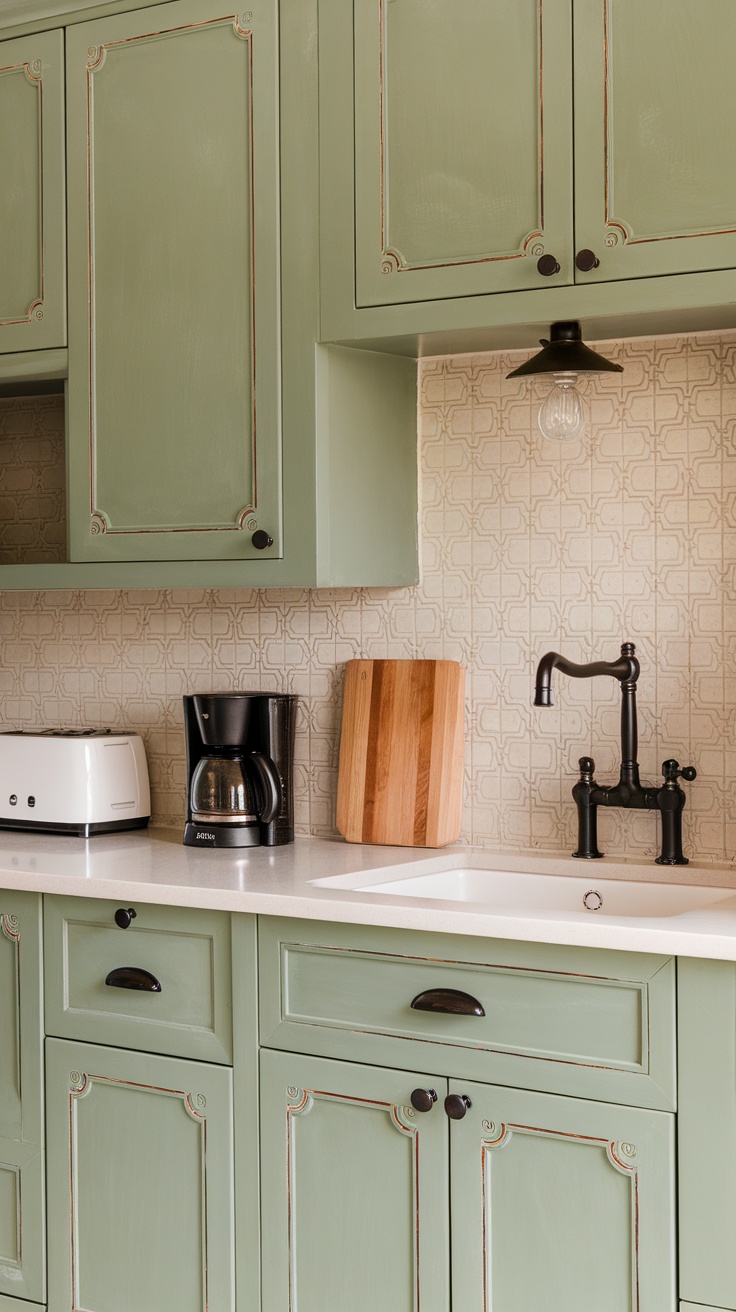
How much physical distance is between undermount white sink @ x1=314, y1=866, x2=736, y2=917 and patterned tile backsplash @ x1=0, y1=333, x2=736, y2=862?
0.37ft

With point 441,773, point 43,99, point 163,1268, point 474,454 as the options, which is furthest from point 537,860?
point 43,99

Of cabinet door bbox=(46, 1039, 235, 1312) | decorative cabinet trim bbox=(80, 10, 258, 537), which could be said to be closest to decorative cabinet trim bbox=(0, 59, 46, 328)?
decorative cabinet trim bbox=(80, 10, 258, 537)

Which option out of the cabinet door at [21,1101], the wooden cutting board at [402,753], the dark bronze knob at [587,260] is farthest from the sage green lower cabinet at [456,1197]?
the dark bronze knob at [587,260]

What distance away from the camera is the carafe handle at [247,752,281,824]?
266 centimetres

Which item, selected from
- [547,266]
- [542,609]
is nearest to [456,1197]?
[542,609]

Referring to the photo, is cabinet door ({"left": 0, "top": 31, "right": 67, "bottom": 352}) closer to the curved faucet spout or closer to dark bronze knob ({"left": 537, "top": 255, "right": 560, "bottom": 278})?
dark bronze knob ({"left": 537, "top": 255, "right": 560, "bottom": 278})

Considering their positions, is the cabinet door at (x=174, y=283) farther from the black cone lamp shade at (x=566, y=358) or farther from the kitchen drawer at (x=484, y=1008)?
the kitchen drawer at (x=484, y=1008)

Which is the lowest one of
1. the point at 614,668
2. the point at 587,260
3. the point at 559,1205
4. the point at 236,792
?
the point at 559,1205

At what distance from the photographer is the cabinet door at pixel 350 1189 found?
6.69 feet

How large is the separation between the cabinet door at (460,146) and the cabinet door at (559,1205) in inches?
49.2

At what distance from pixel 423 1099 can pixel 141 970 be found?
0.56 metres

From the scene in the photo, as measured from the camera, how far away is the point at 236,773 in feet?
8.79

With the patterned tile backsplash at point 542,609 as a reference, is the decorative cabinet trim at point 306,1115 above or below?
below

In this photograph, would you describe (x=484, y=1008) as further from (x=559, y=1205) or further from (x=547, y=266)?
(x=547, y=266)
